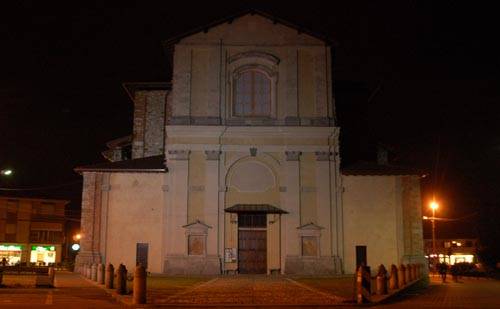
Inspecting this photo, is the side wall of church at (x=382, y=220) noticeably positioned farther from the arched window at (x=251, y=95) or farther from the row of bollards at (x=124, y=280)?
the row of bollards at (x=124, y=280)

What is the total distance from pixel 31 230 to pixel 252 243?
47.6 meters

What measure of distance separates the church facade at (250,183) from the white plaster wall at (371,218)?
57mm

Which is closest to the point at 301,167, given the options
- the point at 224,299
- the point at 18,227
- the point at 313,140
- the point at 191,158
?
the point at 313,140

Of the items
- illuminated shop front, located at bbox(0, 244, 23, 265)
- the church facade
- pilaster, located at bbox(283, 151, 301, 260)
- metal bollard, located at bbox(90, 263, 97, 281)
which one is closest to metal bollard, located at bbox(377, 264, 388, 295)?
metal bollard, located at bbox(90, 263, 97, 281)

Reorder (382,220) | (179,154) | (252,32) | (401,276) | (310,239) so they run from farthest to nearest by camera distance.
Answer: (252,32) → (382,220) → (179,154) → (310,239) → (401,276)

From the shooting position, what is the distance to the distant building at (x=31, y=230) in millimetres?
73062

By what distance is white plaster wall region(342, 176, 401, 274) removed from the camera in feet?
116

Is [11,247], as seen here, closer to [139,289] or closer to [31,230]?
[31,230]

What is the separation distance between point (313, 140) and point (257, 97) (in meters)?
4.12

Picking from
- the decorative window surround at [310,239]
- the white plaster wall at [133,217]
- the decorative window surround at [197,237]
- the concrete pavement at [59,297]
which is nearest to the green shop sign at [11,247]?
the white plaster wall at [133,217]

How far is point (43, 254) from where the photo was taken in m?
75.8

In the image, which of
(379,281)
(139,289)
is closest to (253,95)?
(379,281)

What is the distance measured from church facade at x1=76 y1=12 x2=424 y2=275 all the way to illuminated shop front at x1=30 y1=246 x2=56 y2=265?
42.1 meters

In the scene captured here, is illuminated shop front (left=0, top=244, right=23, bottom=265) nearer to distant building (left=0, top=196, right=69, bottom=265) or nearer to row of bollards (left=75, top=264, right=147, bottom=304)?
distant building (left=0, top=196, right=69, bottom=265)
